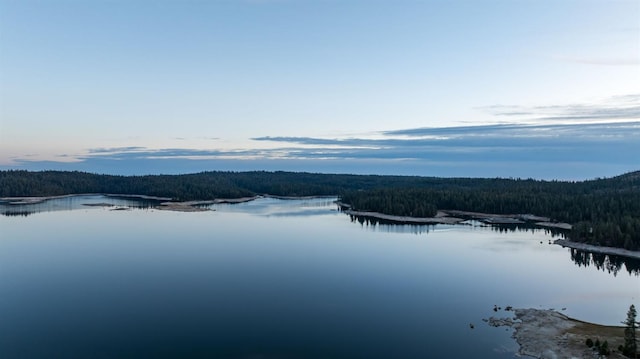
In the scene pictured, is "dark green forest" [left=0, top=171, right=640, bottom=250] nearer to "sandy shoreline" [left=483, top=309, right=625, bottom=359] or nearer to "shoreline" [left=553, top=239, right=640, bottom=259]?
"shoreline" [left=553, top=239, right=640, bottom=259]

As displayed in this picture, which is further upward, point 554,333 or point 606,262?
point 606,262

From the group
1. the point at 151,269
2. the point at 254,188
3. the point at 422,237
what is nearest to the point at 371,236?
the point at 422,237

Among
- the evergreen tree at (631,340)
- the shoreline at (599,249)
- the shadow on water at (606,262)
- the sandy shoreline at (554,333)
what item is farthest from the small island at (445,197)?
the evergreen tree at (631,340)

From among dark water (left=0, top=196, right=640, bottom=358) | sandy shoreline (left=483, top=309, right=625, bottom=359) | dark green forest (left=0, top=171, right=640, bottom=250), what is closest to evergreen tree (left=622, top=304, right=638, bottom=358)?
sandy shoreline (left=483, top=309, right=625, bottom=359)

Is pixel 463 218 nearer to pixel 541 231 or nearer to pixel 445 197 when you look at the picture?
pixel 445 197

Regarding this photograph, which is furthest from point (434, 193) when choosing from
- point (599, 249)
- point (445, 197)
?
point (599, 249)

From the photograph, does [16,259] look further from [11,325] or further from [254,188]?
[254,188]
